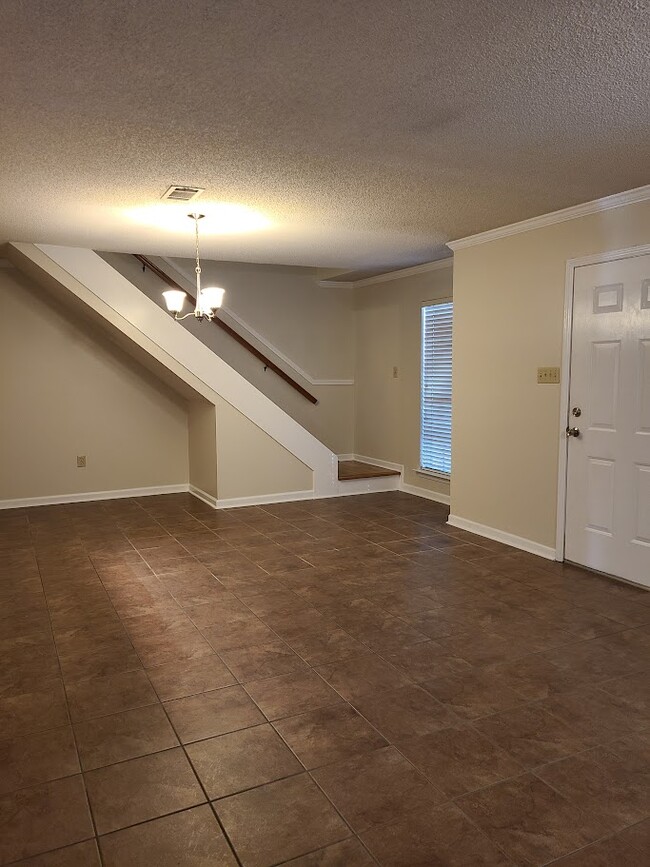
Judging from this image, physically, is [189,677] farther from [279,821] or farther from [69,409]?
[69,409]

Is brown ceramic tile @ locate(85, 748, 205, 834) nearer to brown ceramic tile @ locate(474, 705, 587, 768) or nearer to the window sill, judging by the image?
brown ceramic tile @ locate(474, 705, 587, 768)

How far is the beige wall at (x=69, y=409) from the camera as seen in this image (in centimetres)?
600

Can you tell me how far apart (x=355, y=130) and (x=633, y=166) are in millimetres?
1505

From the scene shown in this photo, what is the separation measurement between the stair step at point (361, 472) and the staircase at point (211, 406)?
0.04 ft

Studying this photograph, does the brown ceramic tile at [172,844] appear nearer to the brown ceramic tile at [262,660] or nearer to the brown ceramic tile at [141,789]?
the brown ceramic tile at [141,789]

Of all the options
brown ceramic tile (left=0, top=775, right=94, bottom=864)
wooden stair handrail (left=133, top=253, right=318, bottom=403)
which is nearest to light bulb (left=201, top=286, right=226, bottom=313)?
wooden stair handrail (left=133, top=253, right=318, bottom=403)

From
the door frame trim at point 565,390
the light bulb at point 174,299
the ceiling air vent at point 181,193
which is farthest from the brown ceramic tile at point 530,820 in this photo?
the light bulb at point 174,299

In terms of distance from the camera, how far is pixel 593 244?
4035mm

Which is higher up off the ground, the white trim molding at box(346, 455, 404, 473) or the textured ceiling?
the textured ceiling

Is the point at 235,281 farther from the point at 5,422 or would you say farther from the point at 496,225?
the point at 496,225

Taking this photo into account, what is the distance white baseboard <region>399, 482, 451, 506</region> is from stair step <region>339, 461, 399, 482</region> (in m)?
0.18

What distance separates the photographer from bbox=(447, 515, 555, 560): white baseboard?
14.7 ft

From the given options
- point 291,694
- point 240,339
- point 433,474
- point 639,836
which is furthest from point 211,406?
point 639,836

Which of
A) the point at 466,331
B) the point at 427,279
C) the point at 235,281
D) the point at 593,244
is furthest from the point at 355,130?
the point at 235,281
